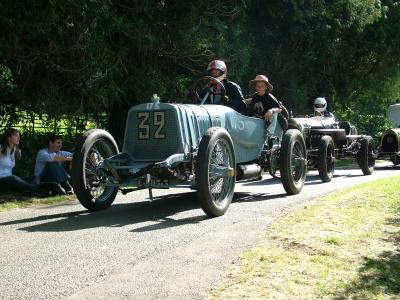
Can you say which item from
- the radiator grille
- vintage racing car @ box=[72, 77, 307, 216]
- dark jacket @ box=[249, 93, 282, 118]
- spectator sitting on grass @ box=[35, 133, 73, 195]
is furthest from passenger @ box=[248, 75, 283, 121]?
spectator sitting on grass @ box=[35, 133, 73, 195]

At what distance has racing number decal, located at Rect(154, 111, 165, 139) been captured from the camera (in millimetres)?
7656

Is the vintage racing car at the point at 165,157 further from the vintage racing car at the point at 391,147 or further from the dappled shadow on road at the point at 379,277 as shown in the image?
the vintage racing car at the point at 391,147

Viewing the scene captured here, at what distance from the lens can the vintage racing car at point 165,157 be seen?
7.11 meters

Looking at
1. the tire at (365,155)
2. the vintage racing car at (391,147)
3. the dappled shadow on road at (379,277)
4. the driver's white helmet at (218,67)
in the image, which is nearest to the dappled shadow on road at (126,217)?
the driver's white helmet at (218,67)

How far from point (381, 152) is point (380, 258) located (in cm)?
1386

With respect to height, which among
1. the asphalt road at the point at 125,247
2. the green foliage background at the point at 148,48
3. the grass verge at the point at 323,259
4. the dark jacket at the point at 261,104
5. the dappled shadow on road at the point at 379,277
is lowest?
the dappled shadow on road at the point at 379,277

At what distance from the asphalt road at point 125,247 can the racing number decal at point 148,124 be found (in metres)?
1.03

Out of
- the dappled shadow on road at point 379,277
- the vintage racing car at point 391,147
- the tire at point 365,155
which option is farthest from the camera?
the vintage racing car at point 391,147

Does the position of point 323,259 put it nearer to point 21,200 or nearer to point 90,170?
point 90,170

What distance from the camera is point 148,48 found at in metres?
12.0

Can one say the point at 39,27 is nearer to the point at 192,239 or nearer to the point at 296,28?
the point at 192,239

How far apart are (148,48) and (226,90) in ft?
10.9

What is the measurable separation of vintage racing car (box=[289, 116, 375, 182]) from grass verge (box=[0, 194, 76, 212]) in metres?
5.26

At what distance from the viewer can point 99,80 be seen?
36.5 ft
